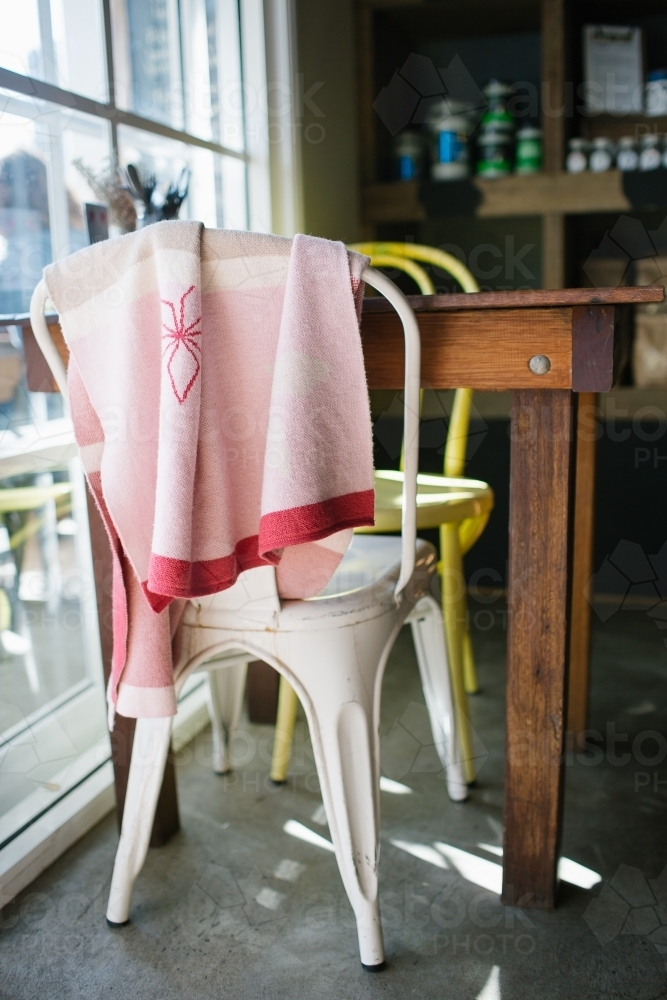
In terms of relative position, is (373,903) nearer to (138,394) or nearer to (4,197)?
(138,394)

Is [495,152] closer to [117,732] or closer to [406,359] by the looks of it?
[406,359]

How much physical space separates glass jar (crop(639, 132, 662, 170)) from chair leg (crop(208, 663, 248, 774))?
166 centimetres

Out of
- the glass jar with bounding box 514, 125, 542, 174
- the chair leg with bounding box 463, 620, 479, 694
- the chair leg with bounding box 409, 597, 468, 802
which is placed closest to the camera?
the chair leg with bounding box 409, 597, 468, 802

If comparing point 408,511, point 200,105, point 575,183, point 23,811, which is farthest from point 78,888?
point 575,183

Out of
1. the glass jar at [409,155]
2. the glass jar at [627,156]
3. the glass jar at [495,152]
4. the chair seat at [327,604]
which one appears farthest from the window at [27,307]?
the glass jar at [627,156]

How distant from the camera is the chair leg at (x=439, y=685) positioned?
1493 mm

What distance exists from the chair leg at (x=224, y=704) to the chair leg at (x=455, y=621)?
37cm

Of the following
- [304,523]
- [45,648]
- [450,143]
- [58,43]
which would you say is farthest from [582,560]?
[450,143]

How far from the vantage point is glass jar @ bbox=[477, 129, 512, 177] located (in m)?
2.49

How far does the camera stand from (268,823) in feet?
5.01

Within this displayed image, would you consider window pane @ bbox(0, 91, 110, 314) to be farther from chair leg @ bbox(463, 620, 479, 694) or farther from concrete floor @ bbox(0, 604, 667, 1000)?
chair leg @ bbox(463, 620, 479, 694)

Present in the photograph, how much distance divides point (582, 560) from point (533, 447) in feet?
1.91

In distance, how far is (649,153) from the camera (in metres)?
2.37

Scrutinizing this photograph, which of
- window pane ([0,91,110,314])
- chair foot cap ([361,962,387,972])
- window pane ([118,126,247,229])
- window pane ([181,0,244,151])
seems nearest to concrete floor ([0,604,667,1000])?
chair foot cap ([361,962,387,972])
